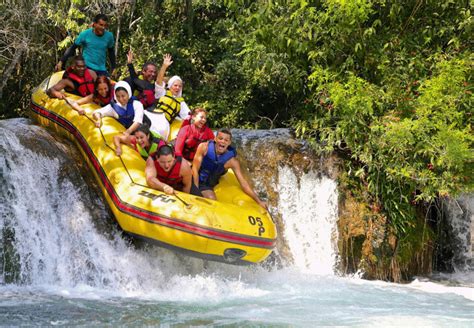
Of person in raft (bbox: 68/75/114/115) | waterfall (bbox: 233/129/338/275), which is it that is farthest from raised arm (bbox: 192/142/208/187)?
person in raft (bbox: 68/75/114/115)

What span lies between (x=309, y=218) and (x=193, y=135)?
1862mm

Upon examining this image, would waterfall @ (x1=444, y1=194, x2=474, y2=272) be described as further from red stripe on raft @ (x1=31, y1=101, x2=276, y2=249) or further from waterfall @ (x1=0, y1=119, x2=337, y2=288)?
red stripe on raft @ (x1=31, y1=101, x2=276, y2=249)

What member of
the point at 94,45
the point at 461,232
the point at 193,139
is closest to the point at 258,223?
the point at 193,139

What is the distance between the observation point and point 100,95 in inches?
294

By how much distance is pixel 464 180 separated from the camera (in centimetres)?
741

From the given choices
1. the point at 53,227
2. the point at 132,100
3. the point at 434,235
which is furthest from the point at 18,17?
the point at 434,235

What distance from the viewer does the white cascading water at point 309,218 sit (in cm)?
762

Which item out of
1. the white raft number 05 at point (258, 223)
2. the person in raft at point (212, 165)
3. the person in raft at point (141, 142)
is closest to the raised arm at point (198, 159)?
the person in raft at point (212, 165)

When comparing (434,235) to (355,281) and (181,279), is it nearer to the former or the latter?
(355,281)

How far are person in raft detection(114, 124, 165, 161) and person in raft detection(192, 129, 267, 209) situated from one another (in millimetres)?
429

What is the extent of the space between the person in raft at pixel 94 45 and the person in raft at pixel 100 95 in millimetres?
598

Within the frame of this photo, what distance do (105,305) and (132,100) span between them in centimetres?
260

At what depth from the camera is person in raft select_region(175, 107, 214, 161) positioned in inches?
268

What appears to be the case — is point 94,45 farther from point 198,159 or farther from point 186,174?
point 186,174
